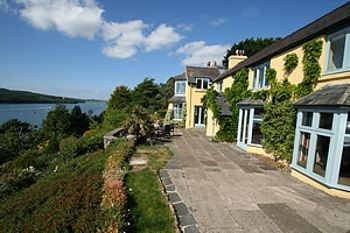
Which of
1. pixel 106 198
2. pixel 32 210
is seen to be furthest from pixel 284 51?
pixel 32 210

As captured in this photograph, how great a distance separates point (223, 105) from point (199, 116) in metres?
8.48

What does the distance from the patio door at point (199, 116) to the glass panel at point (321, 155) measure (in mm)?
17148

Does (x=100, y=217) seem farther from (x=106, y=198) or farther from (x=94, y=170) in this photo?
(x=94, y=170)

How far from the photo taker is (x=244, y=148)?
1281 cm

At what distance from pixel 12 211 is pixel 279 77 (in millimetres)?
12456

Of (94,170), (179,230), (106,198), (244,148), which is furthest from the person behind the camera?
(244,148)

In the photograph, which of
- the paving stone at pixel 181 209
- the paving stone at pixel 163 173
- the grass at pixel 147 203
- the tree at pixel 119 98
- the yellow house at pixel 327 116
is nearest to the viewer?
the grass at pixel 147 203

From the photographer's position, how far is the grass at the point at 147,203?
14.1 feet

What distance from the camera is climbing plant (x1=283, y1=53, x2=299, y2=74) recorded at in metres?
9.30

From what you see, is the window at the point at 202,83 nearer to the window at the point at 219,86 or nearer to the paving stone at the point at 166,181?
the window at the point at 219,86

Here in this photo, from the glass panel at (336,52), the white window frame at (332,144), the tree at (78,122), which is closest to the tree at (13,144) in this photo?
the tree at (78,122)

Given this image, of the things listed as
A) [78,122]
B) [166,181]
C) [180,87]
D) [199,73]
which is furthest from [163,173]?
[78,122]

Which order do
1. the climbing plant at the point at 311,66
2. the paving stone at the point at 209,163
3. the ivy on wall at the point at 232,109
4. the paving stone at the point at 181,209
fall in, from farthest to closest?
1. the ivy on wall at the point at 232,109
2. the paving stone at the point at 209,163
3. the climbing plant at the point at 311,66
4. the paving stone at the point at 181,209

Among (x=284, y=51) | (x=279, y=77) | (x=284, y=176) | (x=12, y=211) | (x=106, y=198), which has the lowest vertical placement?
(x=12, y=211)
